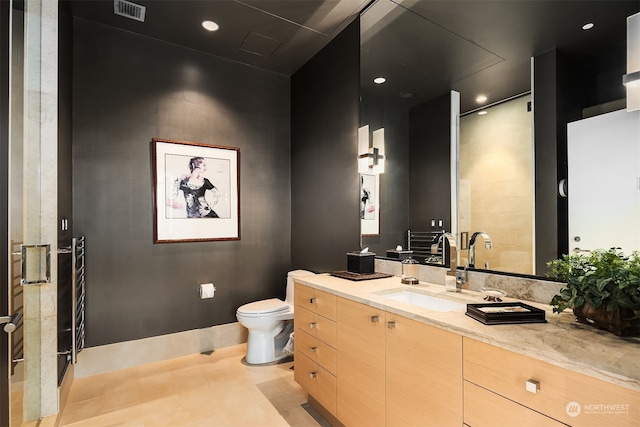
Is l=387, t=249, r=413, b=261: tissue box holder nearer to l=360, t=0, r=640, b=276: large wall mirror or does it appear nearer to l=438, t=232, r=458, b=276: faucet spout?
l=360, t=0, r=640, b=276: large wall mirror

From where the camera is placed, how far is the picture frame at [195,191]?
119 inches

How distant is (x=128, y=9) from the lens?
2580mm

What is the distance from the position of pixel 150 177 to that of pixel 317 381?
226cm

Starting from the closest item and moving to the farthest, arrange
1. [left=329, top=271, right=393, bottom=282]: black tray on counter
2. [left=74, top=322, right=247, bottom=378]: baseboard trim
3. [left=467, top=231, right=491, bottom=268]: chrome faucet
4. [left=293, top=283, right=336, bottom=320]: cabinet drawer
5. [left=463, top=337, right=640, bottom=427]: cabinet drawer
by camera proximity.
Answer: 1. [left=463, top=337, right=640, bottom=427]: cabinet drawer
2. [left=467, top=231, right=491, bottom=268]: chrome faucet
3. [left=293, top=283, right=336, bottom=320]: cabinet drawer
4. [left=329, top=271, right=393, bottom=282]: black tray on counter
5. [left=74, top=322, right=247, bottom=378]: baseboard trim

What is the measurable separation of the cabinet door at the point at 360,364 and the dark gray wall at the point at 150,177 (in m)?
1.79

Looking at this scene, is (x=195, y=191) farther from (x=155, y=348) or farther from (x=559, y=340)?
(x=559, y=340)

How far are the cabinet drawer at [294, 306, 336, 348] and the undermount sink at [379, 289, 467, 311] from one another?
394 millimetres

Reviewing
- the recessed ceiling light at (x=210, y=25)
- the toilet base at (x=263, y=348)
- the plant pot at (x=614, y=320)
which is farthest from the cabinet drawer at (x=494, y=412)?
the recessed ceiling light at (x=210, y=25)

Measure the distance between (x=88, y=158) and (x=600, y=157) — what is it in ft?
11.2

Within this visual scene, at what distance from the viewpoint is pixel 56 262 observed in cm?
198

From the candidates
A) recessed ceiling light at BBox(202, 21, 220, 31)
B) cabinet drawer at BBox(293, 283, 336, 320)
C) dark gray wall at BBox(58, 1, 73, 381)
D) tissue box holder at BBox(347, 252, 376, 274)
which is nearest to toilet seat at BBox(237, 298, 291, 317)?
cabinet drawer at BBox(293, 283, 336, 320)

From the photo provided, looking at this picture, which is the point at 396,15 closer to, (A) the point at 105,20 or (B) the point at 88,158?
(A) the point at 105,20

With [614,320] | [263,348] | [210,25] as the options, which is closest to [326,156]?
[210,25]

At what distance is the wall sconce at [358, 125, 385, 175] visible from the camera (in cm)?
254
